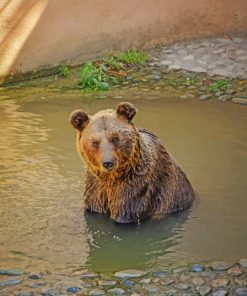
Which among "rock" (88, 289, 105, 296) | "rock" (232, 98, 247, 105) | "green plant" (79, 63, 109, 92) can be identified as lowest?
"rock" (88, 289, 105, 296)

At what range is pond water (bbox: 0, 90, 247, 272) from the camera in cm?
670

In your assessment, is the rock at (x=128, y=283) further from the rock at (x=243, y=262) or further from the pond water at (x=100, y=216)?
the rock at (x=243, y=262)

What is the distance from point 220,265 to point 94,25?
638 centimetres

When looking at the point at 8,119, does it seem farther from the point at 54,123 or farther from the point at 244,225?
the point at 244,225

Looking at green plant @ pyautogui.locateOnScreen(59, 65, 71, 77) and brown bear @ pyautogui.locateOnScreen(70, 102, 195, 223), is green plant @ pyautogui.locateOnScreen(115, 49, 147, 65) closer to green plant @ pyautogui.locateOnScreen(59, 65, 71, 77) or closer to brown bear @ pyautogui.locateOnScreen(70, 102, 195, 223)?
green plant @ pyautogui.locateOnScreen(59, 65, 71, 77)

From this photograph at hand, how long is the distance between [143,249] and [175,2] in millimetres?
6349

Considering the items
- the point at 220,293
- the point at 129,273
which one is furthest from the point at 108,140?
the point at 220,293

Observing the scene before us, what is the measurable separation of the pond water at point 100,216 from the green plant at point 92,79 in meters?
0.51

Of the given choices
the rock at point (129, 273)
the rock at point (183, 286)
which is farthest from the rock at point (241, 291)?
the rock at point (129, 273)

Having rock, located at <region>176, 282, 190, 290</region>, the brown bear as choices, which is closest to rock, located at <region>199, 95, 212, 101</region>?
the brown bear

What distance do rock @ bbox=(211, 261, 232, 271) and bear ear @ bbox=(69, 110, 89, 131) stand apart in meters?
1.63

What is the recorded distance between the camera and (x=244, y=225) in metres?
7.20

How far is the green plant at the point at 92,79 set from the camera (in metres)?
11.4

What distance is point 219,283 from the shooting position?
19.8 ft
